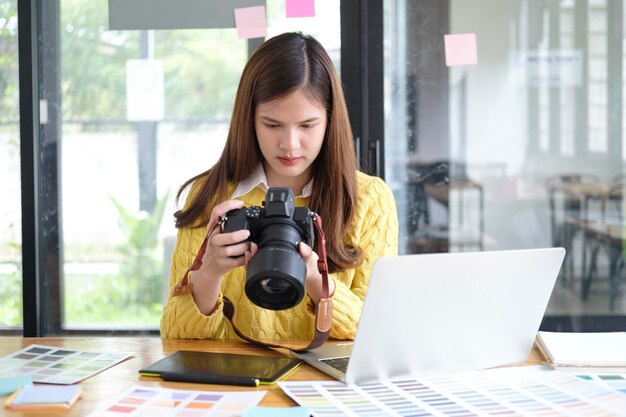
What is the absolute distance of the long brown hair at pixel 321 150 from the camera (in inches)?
64.7

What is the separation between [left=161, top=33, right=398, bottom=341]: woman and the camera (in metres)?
1.61

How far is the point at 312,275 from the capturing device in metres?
1.37

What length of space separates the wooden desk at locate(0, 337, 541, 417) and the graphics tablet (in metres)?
0.01

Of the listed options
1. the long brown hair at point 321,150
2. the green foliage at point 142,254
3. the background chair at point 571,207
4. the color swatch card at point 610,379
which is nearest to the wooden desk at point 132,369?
the color swatch card at point 610,379

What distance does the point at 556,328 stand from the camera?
2.75 metres

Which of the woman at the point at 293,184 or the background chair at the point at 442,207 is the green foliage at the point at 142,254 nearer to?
the background chair at the point at 442,207

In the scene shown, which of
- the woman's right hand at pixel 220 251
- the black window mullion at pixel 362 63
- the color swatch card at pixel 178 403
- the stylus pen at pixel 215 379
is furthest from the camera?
the black window mullion at pixel 362 63

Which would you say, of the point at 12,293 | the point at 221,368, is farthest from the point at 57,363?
the point at 12,293

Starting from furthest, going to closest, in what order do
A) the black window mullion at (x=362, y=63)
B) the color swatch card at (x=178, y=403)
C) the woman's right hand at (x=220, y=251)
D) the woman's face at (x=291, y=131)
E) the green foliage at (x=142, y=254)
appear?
the green foliage at (x=142, y=254), the black window mullion at (x=362, y=63), the woman's face at (x=291, y=131), the woman's right hand at (x=220, y=251), the color swatch card at (x=178, y=403)

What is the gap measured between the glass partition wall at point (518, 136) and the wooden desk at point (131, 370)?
1.43 meters

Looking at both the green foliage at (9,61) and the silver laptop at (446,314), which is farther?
the green foliage at (9,61)

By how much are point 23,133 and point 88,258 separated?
0.47m

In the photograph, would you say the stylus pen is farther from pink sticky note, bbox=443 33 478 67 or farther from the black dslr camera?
pink sticky note, bbox=443 33 478 67

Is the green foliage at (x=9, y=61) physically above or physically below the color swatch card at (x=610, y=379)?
above
